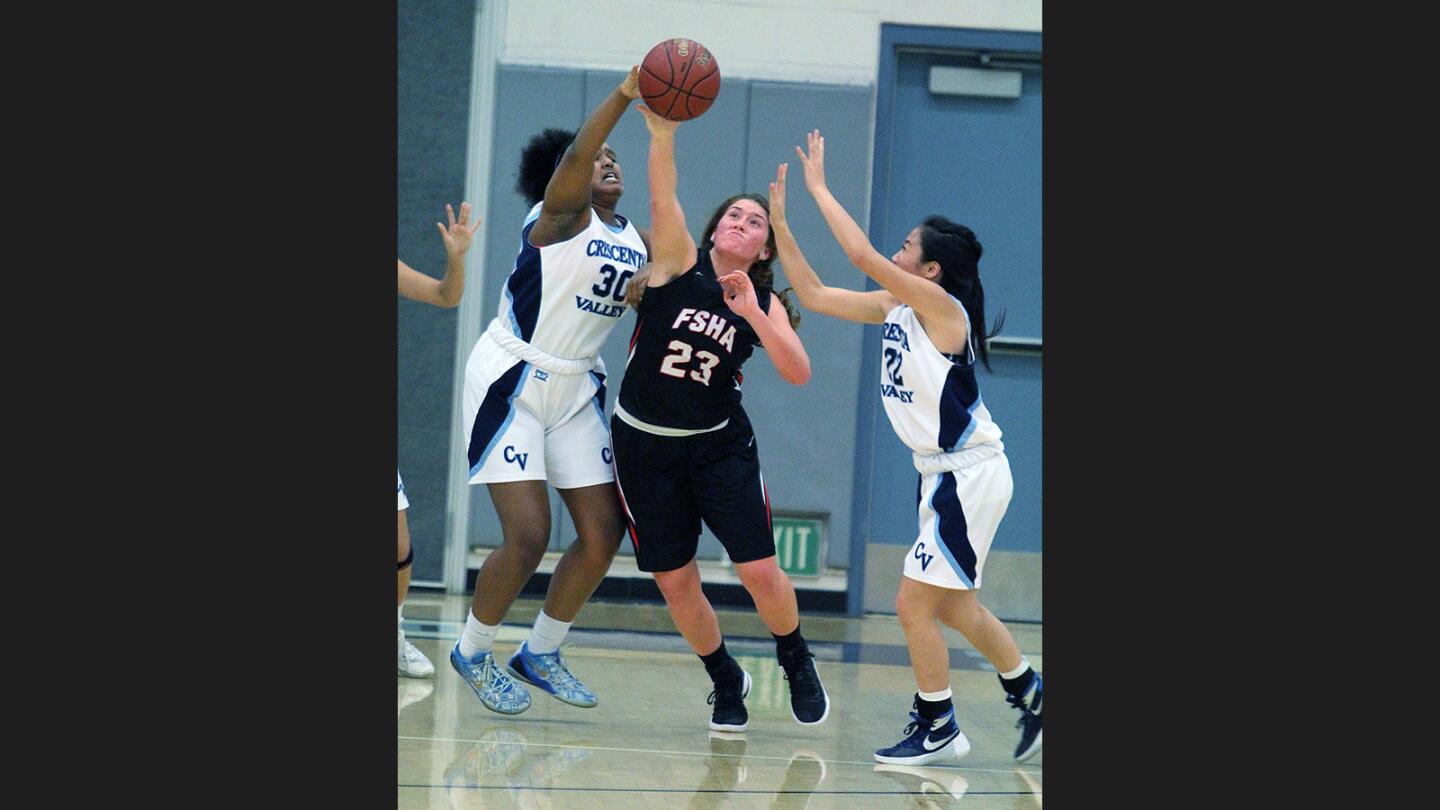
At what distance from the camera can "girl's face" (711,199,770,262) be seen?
4289mm

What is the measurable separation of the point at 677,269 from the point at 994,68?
2622 mm

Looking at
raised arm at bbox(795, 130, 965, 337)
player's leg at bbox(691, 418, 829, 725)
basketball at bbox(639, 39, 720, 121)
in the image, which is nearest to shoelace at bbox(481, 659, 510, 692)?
player's leg at bbox(691, 418, 829, 725)

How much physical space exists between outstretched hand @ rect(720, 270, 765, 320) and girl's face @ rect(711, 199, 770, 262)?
0.81 ft

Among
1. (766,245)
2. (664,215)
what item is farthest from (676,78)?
(766,245)

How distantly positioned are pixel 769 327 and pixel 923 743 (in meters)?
1.34

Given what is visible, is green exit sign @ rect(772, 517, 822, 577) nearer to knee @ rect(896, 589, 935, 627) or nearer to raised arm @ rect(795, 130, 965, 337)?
knee @ rect(896, 589, 935, 627)

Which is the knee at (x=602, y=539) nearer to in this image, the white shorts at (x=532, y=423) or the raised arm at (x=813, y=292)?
the white shorts at (x=532, y=423)

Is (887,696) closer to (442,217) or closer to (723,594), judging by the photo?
(723,594)

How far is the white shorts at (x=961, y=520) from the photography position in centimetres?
412

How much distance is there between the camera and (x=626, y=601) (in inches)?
247

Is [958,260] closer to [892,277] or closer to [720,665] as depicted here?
[892,277]

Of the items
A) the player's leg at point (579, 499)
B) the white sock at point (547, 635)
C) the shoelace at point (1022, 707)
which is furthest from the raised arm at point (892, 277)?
the white sock at point (547, 635)

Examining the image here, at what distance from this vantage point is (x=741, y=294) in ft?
13.2

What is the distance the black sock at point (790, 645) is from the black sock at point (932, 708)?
0.44 metres
